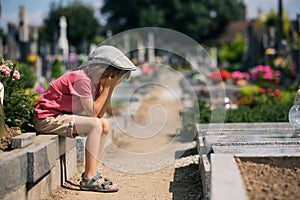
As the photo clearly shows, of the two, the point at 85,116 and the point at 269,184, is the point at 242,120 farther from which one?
the point at 269,184

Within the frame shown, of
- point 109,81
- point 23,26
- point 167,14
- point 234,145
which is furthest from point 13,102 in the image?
point 167,14

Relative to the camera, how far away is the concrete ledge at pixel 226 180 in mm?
3000

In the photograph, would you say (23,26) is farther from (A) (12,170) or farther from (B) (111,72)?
(A) (12,170)

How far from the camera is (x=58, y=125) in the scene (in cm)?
462

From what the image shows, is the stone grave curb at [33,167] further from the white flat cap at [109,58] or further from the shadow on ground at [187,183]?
the shadow on ground at [187,183]

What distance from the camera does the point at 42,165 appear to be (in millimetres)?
4016

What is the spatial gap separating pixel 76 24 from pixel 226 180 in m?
47.3

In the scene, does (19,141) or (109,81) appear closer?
(19,141)

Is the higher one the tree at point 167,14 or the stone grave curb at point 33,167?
the tree at point 167,14

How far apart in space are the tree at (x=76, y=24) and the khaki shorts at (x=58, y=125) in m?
42.8

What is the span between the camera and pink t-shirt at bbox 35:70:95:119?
4.65m

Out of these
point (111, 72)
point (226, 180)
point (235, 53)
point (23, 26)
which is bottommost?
point (226, 180)

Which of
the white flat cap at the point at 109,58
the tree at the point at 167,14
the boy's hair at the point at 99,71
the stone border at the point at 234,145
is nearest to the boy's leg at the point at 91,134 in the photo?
the boy's hair at the point at 99,71

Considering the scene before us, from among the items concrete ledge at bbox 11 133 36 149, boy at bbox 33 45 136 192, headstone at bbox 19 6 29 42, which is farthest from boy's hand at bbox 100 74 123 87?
headstone at bbox 19 6 29 42
